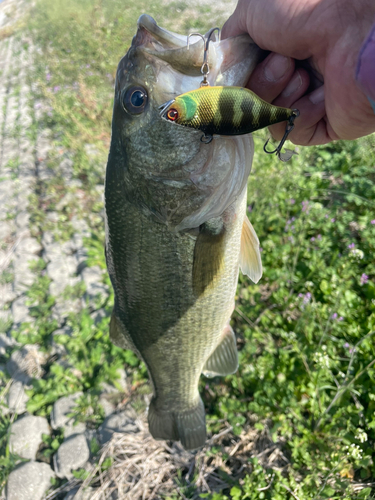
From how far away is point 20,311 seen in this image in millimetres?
3857

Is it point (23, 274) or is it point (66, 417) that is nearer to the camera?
point (66, 417)

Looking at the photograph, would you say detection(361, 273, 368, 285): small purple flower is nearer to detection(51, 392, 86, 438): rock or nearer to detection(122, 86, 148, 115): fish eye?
detection(122, 86, 148, 115): fish eye

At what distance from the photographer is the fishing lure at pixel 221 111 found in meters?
0.99

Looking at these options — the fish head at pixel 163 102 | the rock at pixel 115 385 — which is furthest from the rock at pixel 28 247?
the fish head at pixel 163 102

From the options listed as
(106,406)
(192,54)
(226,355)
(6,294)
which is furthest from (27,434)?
(192,54)

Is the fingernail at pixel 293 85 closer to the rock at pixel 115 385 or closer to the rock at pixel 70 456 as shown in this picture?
the rock at pixel 115 385

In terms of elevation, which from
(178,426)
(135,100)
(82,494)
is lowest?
(82,494)

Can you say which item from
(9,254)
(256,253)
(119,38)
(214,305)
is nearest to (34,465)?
(214,305)

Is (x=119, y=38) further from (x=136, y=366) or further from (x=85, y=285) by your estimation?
(x=136, y=366)

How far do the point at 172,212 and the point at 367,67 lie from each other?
0.84 m

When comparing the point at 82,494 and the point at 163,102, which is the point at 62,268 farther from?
Answer: the point at 163,102

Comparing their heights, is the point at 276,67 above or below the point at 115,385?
above

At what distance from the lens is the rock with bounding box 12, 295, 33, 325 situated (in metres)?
3.76

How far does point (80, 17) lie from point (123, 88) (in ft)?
40.3
